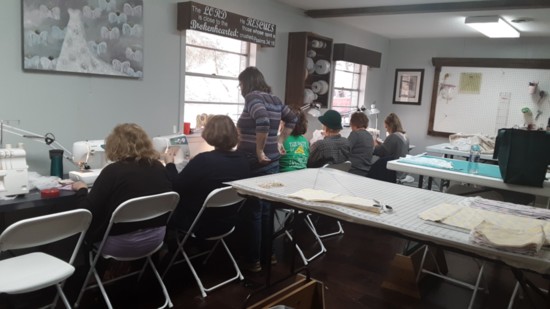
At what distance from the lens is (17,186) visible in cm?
224

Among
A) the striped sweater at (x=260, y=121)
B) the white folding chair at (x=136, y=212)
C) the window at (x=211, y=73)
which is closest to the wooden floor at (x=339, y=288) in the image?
the white folding chair at (x=136, y=212)

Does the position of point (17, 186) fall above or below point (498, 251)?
below

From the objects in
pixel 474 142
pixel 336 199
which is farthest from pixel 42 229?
pixel 474 142

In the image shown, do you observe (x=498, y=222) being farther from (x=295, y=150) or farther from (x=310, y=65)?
(x=310, y=65)

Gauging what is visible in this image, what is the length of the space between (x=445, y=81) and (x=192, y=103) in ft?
15.3

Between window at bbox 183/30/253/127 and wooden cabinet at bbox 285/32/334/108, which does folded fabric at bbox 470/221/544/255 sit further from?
wooden cabinet at bbox 285/32/334/108

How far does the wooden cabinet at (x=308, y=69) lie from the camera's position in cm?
494

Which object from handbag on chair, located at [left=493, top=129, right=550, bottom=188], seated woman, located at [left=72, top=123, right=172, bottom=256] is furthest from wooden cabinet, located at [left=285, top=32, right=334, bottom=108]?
seated woman, located at [left=72, top=123, right=172, bottom=256]

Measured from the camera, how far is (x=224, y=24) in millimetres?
3895

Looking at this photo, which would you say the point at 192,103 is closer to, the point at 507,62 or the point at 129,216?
the point at 129,216

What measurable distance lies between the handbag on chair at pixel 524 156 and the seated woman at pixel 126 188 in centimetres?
219

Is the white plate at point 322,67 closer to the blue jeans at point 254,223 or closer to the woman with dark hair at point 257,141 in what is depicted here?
the woman with dark hair at point 257,141

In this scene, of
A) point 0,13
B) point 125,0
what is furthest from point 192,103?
point 0,13

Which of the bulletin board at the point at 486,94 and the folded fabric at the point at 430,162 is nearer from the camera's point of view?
the folded fabric at the point at 430,162
